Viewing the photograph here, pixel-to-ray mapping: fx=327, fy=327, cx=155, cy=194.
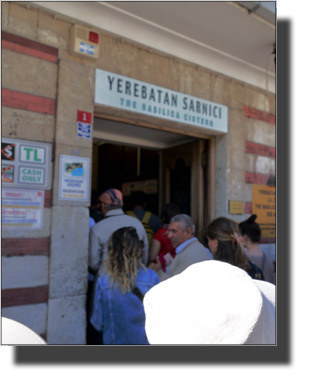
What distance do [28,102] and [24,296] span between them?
5.57ft

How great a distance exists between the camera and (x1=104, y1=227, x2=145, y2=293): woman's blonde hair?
2.46 metres

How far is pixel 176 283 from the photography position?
36.1 inches

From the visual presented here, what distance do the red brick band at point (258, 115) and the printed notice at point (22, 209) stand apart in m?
3.03

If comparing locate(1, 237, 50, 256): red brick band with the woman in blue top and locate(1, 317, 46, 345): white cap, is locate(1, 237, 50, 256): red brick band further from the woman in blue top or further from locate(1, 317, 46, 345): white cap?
locate(1, 317, 46, 345): white cap

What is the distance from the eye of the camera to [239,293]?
Result: 0.85 m

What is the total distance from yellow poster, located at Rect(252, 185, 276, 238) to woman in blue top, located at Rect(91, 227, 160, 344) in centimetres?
254

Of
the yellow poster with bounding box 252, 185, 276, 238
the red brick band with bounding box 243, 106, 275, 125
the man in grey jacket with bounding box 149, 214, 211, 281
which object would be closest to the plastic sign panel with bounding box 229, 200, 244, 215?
the yellow poster with bounding box 252, 185, 276, 238

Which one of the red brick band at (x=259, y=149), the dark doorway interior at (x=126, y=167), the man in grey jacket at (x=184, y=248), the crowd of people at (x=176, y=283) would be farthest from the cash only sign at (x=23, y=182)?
the dark doorway interior at (x=126, y=167)

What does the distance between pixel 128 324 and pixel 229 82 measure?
3358 mm

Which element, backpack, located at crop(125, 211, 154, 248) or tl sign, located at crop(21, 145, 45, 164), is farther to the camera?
backpack, located at crop(125, 211, 154, 248)

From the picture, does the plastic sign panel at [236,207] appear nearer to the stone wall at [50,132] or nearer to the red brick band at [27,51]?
the stone wall at [50,132]

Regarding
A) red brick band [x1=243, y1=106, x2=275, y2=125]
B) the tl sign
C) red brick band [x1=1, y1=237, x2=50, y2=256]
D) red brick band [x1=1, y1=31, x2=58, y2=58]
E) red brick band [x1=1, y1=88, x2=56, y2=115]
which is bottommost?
red brick band [x1=1, y1=237, x2=50, y2=256]

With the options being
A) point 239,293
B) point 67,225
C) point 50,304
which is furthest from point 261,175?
point 239,293

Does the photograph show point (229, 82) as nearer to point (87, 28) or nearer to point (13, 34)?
point (87, 28)
